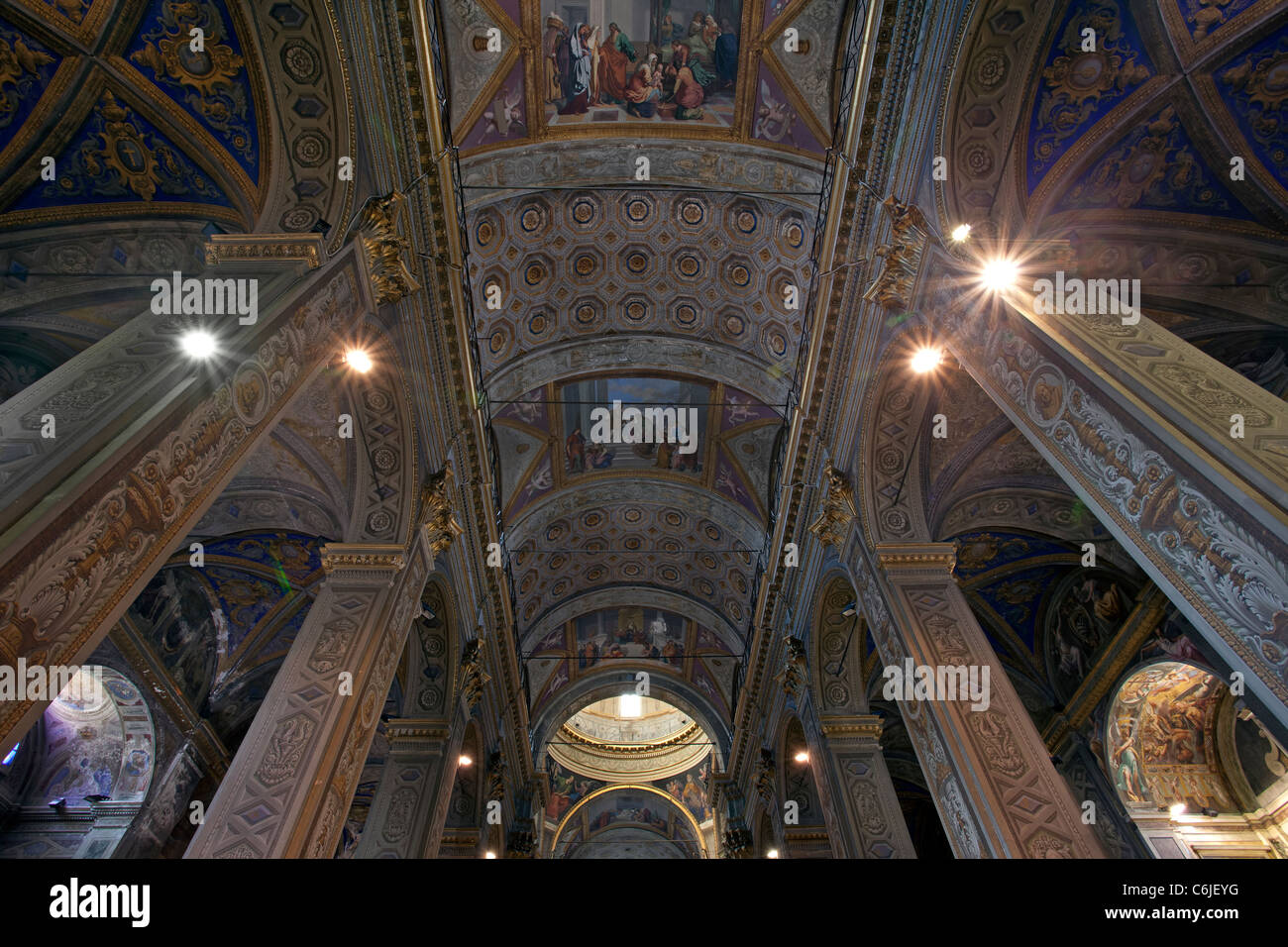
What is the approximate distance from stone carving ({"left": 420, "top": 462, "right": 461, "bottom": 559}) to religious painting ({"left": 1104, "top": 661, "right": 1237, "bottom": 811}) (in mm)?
12455

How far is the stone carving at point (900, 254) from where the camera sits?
707 cm

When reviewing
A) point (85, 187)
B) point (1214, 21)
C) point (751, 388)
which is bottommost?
point (1214, 21)

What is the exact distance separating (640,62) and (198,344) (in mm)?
7976

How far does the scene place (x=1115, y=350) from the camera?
180 inches

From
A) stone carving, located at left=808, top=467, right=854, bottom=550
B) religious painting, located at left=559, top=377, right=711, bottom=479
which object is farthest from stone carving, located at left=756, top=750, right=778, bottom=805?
stone carving, located at left=808, top=467, right=854, bottom=550

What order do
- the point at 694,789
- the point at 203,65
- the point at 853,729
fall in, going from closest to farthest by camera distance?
the point at 203,65 → the point at 853,729 → the point at 694,789

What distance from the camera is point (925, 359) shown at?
8.30 m

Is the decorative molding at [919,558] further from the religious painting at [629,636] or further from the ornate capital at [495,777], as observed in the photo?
the religious painting at [629,636]

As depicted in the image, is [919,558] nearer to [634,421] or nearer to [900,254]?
[900,254]

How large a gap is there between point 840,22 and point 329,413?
874 centimetres

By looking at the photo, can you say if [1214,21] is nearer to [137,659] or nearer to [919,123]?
[919,123]

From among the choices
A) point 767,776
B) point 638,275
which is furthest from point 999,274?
point 767,776

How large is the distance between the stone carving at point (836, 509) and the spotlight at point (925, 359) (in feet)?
6.75
